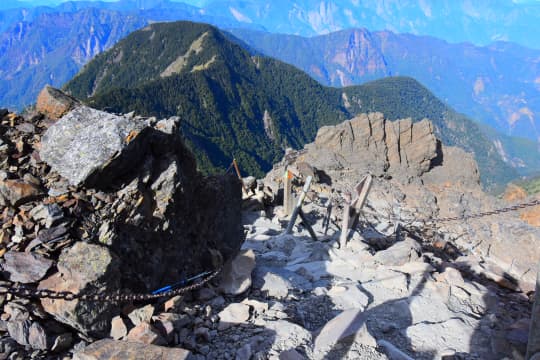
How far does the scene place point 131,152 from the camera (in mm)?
5059

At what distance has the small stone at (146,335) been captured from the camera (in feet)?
13.9

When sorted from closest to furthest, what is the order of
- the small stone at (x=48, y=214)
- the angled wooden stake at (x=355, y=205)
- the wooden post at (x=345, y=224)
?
the small stone at (x=48, y=214)
the wooden post at (x=345, y=224)
the angled wooden stake at (x=355, y=205)

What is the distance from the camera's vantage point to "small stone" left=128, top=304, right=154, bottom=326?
4.69 metres

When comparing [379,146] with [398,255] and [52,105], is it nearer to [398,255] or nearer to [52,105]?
[398,255]

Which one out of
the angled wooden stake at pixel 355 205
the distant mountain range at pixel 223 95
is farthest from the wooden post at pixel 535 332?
the distant mountain range at pixel 223 95

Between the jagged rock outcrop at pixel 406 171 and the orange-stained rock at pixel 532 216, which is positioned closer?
the orange-stained rock at pixel 532 216

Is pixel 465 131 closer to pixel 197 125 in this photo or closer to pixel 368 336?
pixel 197 125

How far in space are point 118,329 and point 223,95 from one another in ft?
390

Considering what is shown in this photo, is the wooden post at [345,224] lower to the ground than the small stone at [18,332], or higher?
lower

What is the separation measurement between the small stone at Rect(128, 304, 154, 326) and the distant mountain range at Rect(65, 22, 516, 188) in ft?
243

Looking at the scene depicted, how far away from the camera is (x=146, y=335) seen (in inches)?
168

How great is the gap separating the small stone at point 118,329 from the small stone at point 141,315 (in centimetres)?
21

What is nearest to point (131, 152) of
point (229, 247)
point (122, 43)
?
point (229, 247)

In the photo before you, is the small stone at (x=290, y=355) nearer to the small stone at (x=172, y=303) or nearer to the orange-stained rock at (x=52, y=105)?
the small stone at (x=172, y=303)
